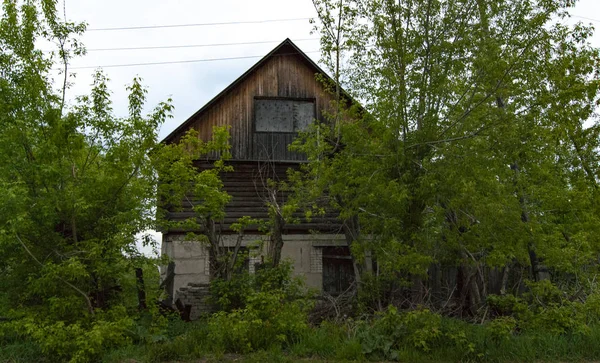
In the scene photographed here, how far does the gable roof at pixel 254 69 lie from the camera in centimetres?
1440

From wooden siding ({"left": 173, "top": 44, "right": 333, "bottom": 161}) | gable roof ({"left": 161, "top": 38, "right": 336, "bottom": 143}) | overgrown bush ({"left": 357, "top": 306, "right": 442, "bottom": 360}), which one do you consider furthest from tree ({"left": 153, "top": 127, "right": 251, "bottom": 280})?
wooden siding ({"left": 173, "top": 44, "right": 333, "bottom": 161})

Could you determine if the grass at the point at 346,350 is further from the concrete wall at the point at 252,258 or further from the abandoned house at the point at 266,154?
the concrete wall at the point at 252,258

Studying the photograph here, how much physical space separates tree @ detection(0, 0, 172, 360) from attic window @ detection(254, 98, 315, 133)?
21.2ft

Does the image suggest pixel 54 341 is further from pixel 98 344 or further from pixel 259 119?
pixel 259 119

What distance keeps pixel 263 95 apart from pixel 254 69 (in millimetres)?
854

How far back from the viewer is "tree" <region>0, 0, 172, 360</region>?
7762 millimetres

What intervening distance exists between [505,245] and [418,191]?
1.87 m

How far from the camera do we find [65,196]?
315 inches

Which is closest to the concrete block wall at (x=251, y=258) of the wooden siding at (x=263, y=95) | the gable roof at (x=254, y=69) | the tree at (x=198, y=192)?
the wooden siding at (x=263, y=95)

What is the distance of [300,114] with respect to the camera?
50.2ft

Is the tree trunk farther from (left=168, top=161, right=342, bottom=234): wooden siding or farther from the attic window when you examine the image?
the attic window

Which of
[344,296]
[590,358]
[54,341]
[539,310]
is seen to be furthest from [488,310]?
[54,341]

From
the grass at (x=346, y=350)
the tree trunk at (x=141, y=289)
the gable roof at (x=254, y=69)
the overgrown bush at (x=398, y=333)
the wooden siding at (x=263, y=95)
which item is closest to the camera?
the grass at (x=346, y=350)

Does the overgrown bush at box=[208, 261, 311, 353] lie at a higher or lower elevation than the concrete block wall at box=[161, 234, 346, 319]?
lower
